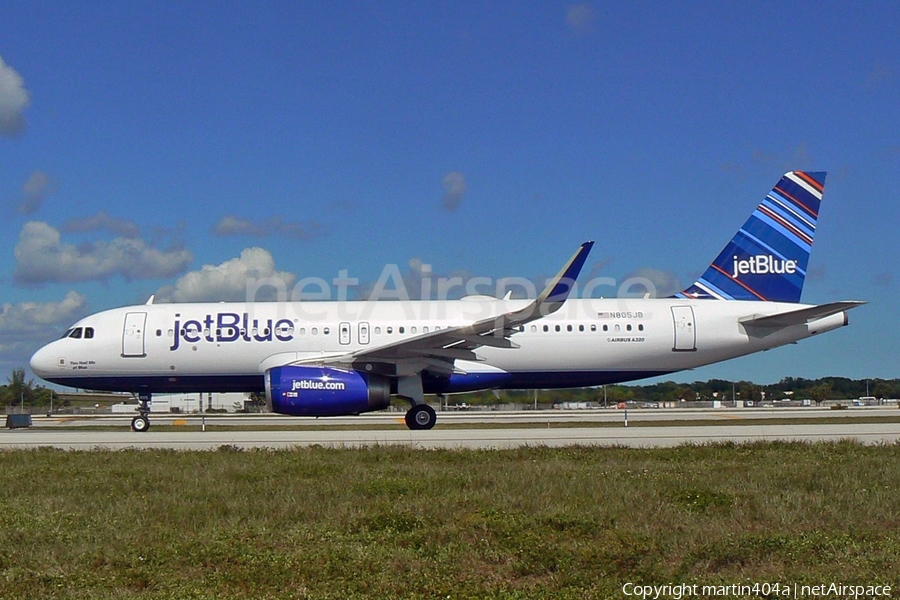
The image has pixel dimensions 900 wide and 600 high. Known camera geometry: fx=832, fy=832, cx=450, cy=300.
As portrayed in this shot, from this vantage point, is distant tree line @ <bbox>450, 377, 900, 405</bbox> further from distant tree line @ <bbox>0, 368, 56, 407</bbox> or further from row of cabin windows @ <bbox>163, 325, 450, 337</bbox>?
distant tree line @ <bbox>0, 368, 56, 407</bbox>

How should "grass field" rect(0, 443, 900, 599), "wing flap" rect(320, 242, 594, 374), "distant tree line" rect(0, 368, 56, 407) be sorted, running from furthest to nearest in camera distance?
"distant tree line" rect(0, 368, 56, 407) < "wing flap" rect(320, 242, 594, 374) < "grass field" rect(0, 443, 900, 599)

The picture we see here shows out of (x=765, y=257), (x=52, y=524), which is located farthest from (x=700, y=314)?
(x=52, y=524)

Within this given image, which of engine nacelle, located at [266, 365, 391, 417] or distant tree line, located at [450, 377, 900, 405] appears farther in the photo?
distant tree line, located at [450, 377, 900, 405]

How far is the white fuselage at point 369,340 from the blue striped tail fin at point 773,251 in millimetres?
1314

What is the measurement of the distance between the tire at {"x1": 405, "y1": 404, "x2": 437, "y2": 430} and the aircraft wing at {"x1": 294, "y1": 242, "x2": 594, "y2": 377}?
957 mm

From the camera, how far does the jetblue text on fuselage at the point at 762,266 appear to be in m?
24.2

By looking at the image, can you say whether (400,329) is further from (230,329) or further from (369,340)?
(230,329)

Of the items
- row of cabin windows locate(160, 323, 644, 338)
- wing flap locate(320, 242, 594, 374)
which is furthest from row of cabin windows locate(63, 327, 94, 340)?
wing flap locate(320, 242, 594, 374)

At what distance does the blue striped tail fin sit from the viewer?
24.2 m

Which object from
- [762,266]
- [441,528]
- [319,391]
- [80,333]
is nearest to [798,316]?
[762,266]

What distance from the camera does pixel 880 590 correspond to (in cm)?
530

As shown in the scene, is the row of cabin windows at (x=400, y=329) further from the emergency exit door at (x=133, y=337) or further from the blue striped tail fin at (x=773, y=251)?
the blue striped tail fin at (x=773, y=251)

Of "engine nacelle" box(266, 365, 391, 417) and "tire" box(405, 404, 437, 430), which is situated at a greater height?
"engine nacelle" box(266, 365, 391, 417)

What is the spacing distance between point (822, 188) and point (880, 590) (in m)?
22.0
